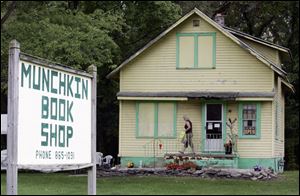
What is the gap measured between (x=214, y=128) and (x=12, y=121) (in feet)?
73.7

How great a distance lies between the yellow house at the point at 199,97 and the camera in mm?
27344

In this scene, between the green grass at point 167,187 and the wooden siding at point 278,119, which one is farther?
the wooden siding at point 278,119

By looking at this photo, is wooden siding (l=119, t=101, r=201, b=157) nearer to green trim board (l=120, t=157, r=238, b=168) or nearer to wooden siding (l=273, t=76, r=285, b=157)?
green trim board (l=120, t=157, r=238, b=168)

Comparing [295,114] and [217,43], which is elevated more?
[217,43]

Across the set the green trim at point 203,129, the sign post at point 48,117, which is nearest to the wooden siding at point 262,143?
the green trim at point 203,129

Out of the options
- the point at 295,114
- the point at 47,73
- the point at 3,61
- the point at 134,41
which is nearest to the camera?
the point at 47,73

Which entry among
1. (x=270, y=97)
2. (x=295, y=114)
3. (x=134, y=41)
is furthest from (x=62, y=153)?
(x=295, y=114)

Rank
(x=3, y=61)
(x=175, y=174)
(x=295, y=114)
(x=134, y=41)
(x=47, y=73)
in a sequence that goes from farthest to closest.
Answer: (x=295, y=114), (x=134, y=41), (x=3, y=61), (x=175, y=174), (x=47, y=73)

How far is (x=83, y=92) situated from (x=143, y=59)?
21277mm

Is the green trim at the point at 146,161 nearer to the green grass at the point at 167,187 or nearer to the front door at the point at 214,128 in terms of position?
the front door at the point at 214,128

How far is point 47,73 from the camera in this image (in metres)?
6.40

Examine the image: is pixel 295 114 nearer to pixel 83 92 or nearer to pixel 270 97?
pixel 270 97

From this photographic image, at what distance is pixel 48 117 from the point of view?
636 cm

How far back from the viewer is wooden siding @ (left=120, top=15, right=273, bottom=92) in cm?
2762
